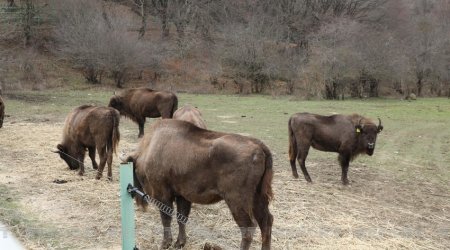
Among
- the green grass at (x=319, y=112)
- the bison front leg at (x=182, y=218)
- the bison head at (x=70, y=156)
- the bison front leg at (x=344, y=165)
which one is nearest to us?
the bison front leg at (x=182, y=218)

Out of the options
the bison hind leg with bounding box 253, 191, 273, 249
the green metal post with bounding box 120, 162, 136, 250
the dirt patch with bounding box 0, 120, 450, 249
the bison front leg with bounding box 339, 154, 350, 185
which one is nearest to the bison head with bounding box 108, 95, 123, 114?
the dirt patch with bounding box 0, 120, 450, 249

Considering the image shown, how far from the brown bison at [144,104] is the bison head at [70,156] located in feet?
16.8

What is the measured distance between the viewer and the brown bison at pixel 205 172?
5.57 meters

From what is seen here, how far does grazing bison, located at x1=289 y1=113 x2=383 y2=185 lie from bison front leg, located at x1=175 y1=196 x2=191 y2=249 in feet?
15.7

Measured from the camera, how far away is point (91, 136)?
970 cm

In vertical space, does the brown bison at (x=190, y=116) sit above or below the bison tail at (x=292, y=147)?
above

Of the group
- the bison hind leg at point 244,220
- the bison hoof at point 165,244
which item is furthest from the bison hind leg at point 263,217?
the bison hoof at point 165,244

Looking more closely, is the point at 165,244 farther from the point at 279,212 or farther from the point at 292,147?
the point at 292,147

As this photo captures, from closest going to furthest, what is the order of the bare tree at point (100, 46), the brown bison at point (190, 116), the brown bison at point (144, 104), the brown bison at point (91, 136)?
1. the brown bison at point (91, 136)
2. the brown bison at point (190, 116)
3. the brown bison at point (144, 104)
4. the bare tree at point (100, 46)

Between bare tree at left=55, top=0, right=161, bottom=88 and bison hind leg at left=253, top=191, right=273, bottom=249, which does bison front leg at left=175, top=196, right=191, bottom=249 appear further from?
bare tree at left=55, top=0, right=161, bottom=88

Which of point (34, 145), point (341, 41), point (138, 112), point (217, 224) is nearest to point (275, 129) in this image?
point (138, 112)

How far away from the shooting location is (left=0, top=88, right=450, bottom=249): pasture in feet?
21.8

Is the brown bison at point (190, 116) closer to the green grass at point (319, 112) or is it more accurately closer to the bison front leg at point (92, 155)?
the bison front leg at point (92, 155)

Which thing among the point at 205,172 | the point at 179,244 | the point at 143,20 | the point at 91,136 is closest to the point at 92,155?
the point at 91,136
